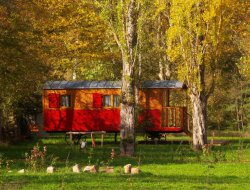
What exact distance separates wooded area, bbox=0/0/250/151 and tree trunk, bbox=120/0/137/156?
0.12 feet

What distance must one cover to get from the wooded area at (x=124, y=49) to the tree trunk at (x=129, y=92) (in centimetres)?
4

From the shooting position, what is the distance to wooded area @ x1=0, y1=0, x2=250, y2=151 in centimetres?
2584

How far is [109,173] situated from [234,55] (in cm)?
4280

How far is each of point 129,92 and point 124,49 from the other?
5.50 ft

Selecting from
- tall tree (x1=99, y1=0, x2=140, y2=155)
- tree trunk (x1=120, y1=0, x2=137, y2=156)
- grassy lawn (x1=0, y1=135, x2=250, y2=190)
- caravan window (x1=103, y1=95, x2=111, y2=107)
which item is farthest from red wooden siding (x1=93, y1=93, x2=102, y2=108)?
grassy lawn (x1=0, y1=135, x2=250, y2=190)

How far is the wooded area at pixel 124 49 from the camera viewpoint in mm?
25844

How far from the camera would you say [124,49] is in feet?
85.4

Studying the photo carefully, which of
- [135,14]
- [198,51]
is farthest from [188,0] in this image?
[135,14]

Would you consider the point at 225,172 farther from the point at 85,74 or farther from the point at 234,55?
the point at 234,55

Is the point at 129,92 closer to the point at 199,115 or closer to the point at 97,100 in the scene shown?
the point at 199,115

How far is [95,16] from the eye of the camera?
40594mm

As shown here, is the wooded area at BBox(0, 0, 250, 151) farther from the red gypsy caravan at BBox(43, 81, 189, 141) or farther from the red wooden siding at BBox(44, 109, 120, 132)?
the red wooden siding at BBox(44, 109, 120, 132)

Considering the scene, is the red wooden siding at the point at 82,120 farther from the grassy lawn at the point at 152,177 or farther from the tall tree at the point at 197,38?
the grassy lawn at the point at 152,177

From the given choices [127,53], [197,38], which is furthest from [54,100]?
[127,53]
